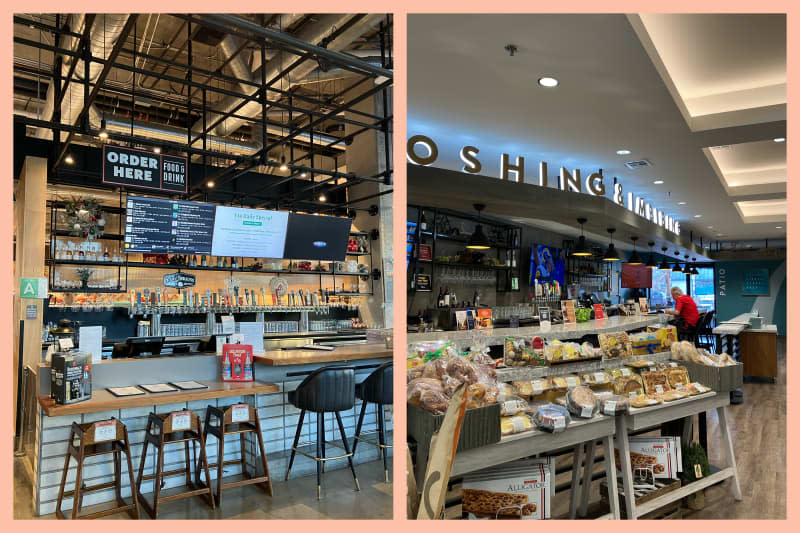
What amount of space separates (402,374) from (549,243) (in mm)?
10831

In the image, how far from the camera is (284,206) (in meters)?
9.26

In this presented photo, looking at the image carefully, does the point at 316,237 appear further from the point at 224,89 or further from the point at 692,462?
the point at 692,462

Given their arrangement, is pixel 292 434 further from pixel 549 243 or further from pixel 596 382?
pixel 549 243

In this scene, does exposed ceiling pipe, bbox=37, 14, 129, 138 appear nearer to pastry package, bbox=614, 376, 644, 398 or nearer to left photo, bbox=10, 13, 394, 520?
left photo, bbox=10, 13, 394, 520

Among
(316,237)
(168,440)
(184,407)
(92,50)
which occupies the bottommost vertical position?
(168,440)

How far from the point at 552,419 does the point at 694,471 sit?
1693 mm

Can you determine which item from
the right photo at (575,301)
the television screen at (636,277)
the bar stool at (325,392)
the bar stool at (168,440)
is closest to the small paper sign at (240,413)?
the bar stool at (168,440)

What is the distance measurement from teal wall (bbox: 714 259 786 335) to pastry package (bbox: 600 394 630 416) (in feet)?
57.5

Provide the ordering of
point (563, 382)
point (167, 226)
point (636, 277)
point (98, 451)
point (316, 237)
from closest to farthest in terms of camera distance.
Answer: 1. point (563, 382)
2. point (98, 451)
3. point (167, 226)
4. point (316, 237)
5. point (636, 277)

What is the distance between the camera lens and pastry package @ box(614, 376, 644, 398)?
321 centimetres

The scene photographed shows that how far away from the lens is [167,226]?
6113 mm

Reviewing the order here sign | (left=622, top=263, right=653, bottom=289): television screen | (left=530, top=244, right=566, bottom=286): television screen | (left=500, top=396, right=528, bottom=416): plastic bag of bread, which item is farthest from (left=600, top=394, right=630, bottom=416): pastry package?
(left=622, top=263, right=653, bottom=289): television screen

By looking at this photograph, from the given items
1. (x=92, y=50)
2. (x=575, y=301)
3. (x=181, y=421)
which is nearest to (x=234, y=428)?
(x=181, y=421)

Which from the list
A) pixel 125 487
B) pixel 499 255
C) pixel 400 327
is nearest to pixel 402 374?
pixel 400 327
